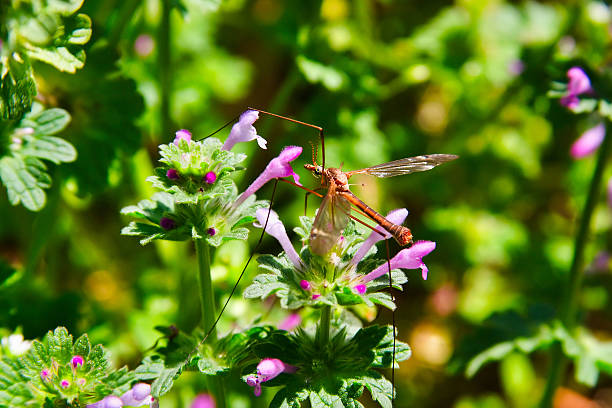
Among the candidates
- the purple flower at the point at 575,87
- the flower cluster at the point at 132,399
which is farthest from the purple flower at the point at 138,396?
the purple flower at the point at 575,87

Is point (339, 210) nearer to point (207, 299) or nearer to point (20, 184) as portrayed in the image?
point (207, 299)

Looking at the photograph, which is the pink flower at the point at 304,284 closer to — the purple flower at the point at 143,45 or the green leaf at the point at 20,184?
the green leaf at the point at 20,184

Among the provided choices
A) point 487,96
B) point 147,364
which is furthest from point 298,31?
→ point 147,364

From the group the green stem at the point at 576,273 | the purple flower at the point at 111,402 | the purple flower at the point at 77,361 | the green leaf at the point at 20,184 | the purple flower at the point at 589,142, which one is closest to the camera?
the purple flower at the point at 111,402

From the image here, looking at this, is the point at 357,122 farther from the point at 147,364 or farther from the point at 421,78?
the point at 147,364

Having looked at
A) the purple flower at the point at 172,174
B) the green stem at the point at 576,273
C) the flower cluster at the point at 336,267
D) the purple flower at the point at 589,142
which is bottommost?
the green stem at the point at 576,273

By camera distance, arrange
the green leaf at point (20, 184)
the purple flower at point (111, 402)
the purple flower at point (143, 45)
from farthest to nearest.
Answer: the purple flower at point (143, 45), the green leaf at point (20, 184), the purple flower at point (111, 402)

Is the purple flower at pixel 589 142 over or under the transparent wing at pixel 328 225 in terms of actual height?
under

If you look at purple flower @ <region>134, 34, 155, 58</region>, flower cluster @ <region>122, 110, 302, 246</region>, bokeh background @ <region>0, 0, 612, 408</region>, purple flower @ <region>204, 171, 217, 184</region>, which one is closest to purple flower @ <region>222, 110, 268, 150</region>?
flower cluster @ <region>122, 110, 302, 246</region>
